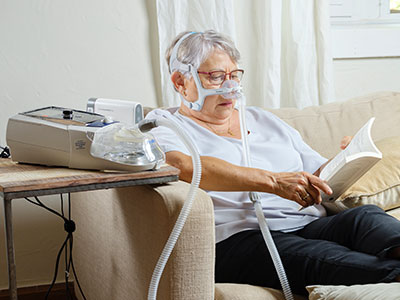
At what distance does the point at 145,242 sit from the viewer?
4.47 feet

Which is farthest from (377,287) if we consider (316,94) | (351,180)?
(316,94)

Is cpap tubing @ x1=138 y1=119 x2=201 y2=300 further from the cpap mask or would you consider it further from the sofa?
the cpap mask

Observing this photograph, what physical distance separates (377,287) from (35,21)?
1596 mm

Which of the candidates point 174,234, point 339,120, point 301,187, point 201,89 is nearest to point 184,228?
point 174,234

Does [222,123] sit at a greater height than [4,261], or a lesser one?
Result: greater

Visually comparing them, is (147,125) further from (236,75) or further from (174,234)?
(236,75)

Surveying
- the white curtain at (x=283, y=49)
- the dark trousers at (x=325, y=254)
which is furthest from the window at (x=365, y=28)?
the dark trousers at (x=325, y=254)

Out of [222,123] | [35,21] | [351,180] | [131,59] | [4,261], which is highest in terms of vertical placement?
[35,21]

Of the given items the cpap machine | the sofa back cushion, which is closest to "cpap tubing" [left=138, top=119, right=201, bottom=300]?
the cpap machine

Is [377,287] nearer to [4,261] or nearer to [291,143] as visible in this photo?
[291,143]

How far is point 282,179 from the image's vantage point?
1568 millimetres

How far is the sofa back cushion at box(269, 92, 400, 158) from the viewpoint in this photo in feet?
6.90

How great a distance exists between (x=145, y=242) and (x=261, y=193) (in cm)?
51

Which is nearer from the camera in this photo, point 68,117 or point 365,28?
point 68,117
